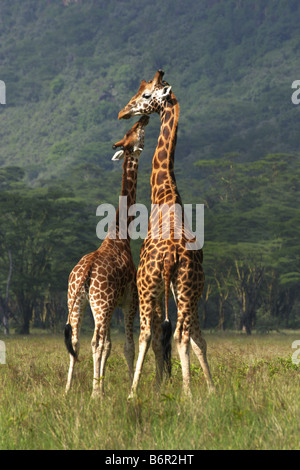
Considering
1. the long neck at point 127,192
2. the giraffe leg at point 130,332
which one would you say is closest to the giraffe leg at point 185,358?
the giraffe leg at point 130,332

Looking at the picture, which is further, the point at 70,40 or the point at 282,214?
the point at 70,40

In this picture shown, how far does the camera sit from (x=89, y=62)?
132625 millimetres

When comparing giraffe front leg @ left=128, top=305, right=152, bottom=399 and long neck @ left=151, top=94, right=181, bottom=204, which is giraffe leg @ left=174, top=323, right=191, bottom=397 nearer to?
giraffe front leg @ left=128, top=305, right=152, bottom=399

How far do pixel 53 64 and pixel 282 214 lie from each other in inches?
3973

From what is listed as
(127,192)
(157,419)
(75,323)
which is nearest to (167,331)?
(157,419)

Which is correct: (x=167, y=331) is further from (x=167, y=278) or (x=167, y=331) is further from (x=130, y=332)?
(x=130, y=332)

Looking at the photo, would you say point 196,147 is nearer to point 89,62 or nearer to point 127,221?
point 89,62

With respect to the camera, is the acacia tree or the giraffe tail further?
the acacia tree

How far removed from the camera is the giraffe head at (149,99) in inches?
306

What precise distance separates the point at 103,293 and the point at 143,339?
0.80 metres

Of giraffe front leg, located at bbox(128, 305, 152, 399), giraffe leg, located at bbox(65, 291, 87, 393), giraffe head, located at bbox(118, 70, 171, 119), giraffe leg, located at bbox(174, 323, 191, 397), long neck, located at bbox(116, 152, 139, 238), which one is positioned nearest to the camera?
giraffe leg, located at bbox(174, 323, 191, 397)

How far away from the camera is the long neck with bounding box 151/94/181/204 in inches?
293

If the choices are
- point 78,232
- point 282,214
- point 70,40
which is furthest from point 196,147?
point 70,40

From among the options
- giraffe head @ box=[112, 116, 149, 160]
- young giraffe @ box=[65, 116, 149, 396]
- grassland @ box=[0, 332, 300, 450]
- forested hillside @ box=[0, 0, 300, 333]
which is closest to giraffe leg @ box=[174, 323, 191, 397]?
grassland @ box=[0, 332, 300, 450]
